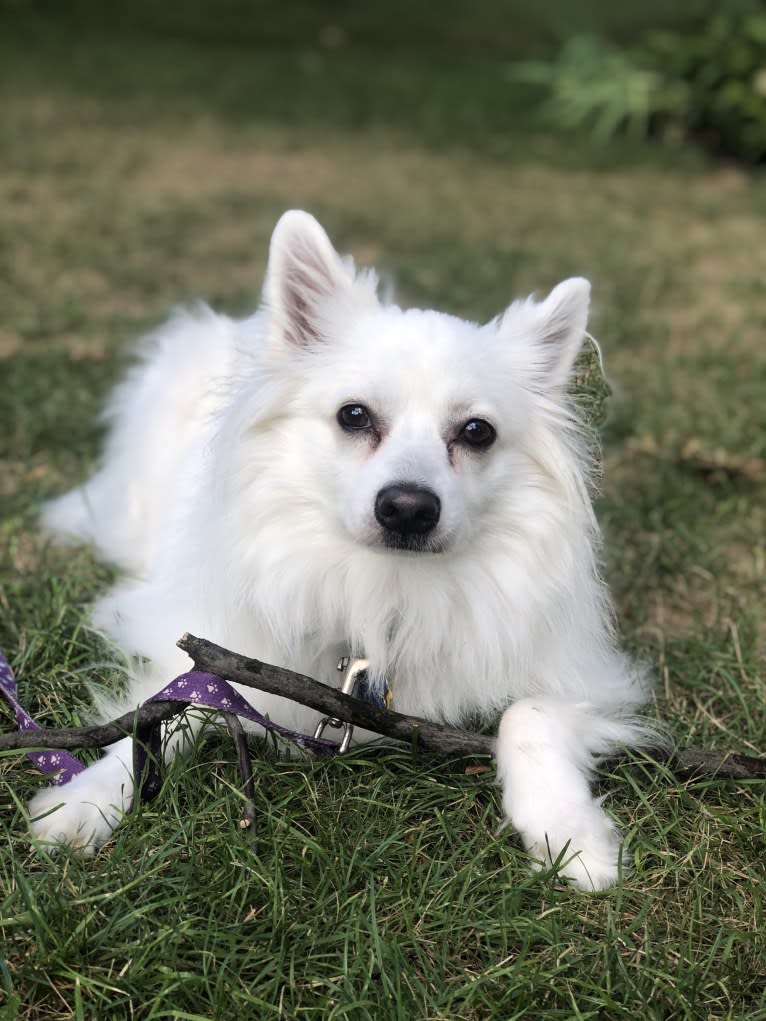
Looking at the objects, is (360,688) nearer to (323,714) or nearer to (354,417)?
(323,714)

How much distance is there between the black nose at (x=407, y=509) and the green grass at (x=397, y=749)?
0.62 meters

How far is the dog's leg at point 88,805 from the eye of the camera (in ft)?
7.43

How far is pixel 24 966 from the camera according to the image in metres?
1.93

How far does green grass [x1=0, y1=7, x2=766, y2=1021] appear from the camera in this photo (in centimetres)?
201

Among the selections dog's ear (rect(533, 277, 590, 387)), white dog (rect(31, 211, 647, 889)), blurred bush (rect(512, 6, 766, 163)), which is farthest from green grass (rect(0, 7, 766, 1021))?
dog's ear (rect(533, 277, 590, 387))

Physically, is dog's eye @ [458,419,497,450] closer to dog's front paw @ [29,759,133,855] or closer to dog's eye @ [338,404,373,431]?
dog's eye @ [338,404,373,431]

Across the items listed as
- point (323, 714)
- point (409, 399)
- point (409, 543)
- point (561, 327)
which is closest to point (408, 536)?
point (409, 543)

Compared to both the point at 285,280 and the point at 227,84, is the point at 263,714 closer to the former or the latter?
the point at 285,280

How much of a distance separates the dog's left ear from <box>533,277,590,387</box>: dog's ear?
496mm

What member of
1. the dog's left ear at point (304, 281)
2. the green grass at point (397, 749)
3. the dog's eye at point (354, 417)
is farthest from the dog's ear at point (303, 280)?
the green grass at point (397, 749)

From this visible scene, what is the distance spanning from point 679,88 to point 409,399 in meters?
8.33

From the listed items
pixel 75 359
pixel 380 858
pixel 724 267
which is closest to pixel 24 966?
pixel 380 858

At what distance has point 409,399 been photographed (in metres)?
Answer: 2.52

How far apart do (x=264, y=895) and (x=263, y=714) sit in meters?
0.51
